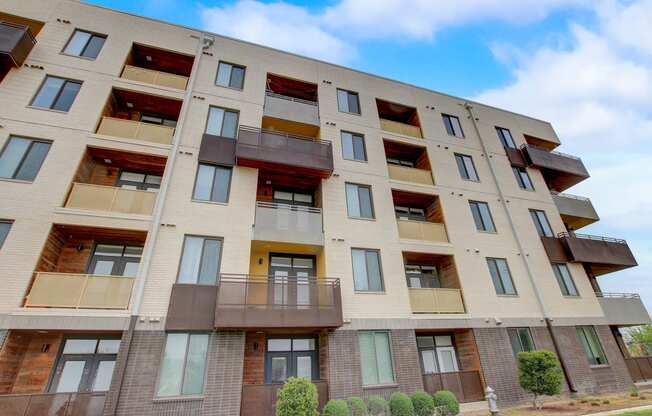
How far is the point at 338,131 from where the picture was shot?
15.3 m

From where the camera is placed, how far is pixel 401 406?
360 inches

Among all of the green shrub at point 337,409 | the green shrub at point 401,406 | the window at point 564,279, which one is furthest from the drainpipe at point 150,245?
the window at point 564,279

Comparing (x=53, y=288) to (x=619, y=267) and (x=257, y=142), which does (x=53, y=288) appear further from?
(x=619, y=267)

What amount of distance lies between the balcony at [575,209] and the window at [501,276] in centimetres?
781

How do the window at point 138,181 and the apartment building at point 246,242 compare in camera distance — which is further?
the window at point 138,181

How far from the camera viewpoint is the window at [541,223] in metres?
16.7

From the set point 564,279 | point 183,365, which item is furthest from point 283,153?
point 564,279

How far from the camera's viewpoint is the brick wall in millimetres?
7949

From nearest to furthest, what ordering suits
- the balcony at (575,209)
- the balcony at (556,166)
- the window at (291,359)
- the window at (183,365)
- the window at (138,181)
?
1. the window at (183,365)
2. the window at (291,359)
3. the window at (138,181)
4. the balcony at (575,209)
5. the balcony at (556,166)

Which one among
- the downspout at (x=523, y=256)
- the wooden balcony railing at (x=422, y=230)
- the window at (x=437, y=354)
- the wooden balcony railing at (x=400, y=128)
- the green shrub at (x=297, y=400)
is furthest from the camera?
the wooden balcony railing at (x=400, y=128)

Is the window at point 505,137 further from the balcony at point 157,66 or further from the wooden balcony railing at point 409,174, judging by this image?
the balcony at point 157,66

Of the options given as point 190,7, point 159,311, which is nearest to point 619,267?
point 159,311

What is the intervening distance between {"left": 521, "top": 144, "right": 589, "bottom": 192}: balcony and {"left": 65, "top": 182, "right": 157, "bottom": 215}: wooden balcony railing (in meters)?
21.8

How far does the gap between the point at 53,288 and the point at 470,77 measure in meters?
25.7
